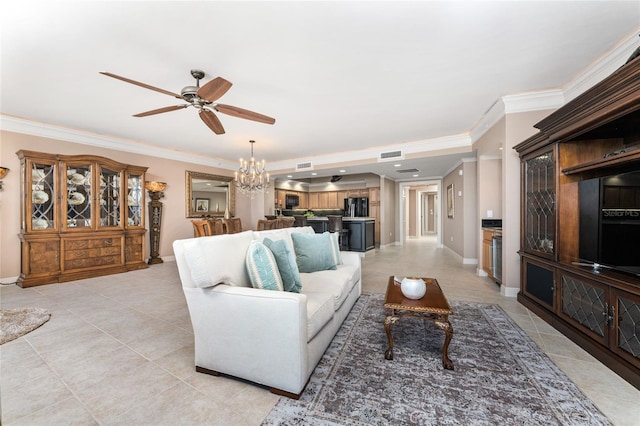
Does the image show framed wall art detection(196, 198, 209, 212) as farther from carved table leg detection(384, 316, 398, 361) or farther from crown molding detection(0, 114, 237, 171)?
carved table leg detection(384, 316, 398, 361)

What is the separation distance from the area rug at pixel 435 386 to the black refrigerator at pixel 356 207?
22.3 ft

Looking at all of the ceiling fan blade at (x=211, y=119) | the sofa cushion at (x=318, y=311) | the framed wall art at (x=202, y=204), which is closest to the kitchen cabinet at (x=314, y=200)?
the framed wall art at (x=202, y=204)

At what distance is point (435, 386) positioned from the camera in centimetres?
166

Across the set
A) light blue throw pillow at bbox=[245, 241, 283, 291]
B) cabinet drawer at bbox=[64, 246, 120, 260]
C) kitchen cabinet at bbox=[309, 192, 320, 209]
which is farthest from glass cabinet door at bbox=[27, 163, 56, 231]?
kitchen cabinet at bbox=[309, 192, 320, 209]

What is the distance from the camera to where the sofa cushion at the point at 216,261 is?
167cm

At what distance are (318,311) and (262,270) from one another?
18.6 inches

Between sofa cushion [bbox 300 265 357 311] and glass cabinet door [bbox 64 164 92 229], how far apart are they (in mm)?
4167

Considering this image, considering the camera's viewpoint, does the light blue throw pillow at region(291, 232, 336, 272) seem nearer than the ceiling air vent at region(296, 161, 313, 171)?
Yes

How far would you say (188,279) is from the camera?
1.76 m

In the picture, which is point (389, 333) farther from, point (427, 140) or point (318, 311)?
point (427, 140)

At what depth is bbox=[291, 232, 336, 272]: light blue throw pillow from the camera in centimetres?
279

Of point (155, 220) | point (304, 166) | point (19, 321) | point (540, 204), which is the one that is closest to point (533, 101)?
point (540, 204)

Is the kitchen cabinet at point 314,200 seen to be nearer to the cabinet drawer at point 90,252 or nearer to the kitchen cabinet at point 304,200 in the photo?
the kitchen cabinet at point 304,200

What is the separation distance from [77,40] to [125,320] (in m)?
2.55
